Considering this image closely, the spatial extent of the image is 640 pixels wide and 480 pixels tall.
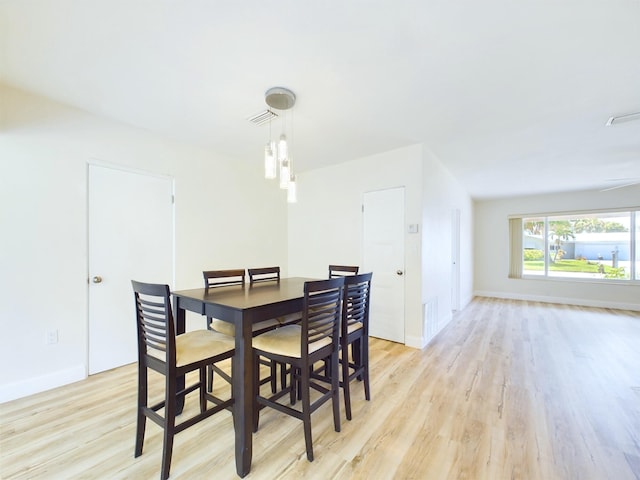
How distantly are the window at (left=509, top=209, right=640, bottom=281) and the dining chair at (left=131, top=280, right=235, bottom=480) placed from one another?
717 centimetres

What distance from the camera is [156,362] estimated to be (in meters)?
1.55

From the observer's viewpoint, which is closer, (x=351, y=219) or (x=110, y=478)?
(x=110, y=478)

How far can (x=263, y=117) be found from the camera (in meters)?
2.60

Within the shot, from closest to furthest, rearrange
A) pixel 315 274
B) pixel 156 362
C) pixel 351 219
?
pixel 156 362 → pixel 351 219 → pixel 315 274

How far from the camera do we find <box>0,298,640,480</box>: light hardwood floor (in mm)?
1518

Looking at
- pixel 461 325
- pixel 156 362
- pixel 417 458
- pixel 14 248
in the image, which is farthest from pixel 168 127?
pixel 461 325

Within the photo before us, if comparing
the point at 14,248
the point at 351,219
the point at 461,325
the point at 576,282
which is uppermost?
the point at 351,219

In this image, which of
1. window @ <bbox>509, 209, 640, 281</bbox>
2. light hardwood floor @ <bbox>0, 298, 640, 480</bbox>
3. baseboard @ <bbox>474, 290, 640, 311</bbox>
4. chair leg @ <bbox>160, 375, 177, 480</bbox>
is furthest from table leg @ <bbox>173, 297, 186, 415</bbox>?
window @ <bbox>509, 209, 640, 281</bbox>

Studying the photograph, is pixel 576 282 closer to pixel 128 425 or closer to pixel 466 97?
pixel 466 97

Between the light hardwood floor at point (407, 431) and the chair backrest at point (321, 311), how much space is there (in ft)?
2.07

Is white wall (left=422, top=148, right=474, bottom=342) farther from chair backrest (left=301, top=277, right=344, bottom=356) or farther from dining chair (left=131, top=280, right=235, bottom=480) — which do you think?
dining chair (left=131, top=280, right=235, bottom=480)

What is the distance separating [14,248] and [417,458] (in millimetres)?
3282

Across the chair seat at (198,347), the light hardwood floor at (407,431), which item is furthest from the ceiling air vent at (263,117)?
the light hardwood floor at (407,431)

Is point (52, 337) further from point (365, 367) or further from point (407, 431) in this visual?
point (407, 431)
